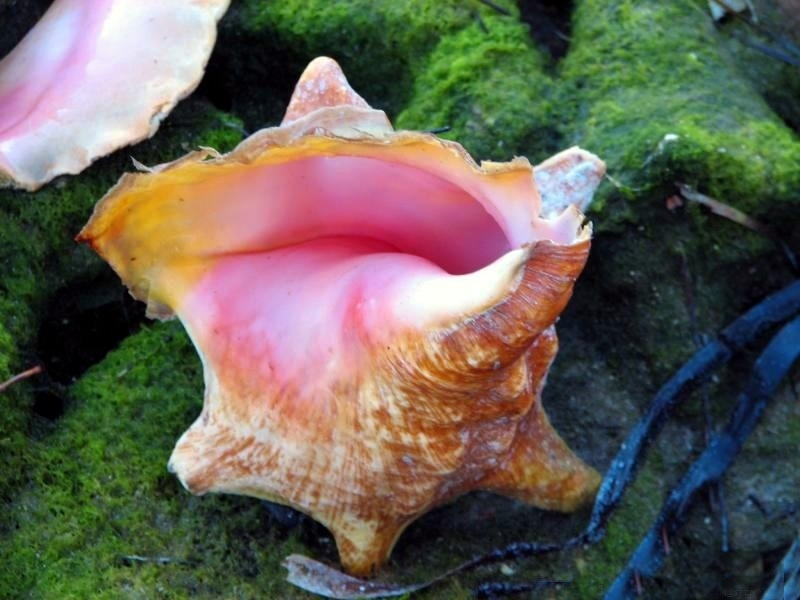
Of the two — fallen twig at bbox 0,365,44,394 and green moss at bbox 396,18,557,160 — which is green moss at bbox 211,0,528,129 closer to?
green moss at bbox 396,18,557,160

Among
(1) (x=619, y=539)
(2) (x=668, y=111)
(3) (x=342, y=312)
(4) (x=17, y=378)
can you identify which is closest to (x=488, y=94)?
(2) (x=668, y=111)

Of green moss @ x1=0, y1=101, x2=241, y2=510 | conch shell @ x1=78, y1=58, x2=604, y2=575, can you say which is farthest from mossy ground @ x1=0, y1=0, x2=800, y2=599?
conch shell @ x1=78, y1=58, x2=604, y2=575

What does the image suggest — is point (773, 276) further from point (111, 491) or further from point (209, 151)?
point (111, 491)

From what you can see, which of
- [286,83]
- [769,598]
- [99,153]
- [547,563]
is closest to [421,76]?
[286,83]

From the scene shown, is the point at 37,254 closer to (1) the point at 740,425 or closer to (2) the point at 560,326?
(2) the point at 560,326

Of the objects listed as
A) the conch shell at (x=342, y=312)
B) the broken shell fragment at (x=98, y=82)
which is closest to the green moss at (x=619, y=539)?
the conch shell at (x=342, y=312)
